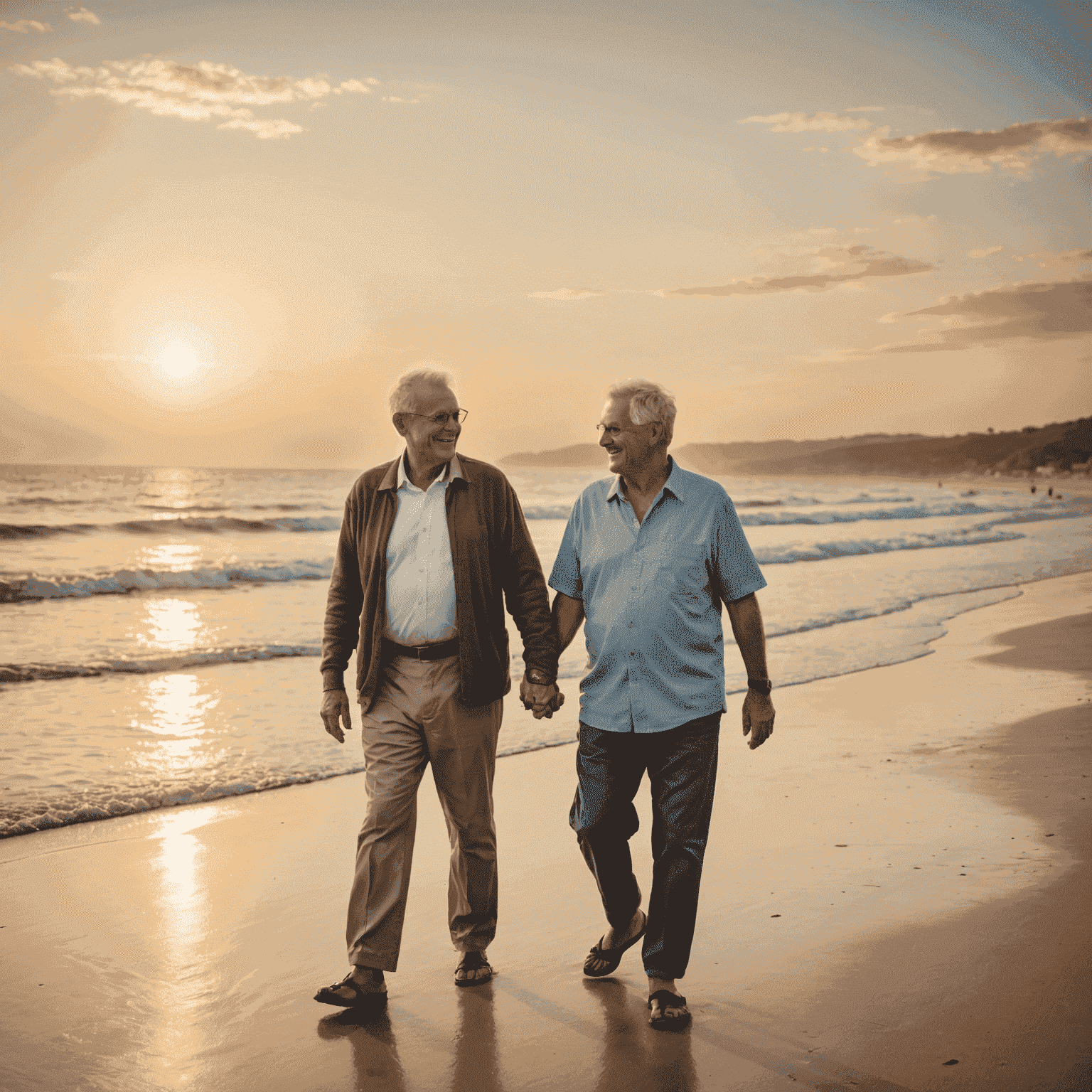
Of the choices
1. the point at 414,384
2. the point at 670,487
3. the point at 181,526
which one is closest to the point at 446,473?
the point at 414,384

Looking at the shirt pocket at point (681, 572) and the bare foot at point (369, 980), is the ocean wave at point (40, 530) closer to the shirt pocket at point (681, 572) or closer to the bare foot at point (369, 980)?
the bare foot at point (369, 980)

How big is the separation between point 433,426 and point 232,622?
10.2 metres

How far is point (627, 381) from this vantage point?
320 cm

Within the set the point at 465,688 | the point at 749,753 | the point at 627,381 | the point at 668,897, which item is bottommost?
the point at 749,753

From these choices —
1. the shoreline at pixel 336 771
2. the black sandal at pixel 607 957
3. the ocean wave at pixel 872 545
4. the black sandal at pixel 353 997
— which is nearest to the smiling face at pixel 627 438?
the black sandal at pixel 607 957

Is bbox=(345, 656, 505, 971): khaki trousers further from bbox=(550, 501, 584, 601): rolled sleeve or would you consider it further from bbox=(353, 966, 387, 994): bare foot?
bbox=(550, 501, 584, 601): rolled sleeve

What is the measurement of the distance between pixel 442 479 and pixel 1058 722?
519 cm

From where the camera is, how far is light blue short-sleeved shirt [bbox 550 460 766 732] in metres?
3.07

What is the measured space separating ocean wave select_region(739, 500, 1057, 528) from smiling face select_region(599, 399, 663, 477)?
30.2m

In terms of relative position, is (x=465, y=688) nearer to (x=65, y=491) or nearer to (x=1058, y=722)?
(x=1058, y=722)

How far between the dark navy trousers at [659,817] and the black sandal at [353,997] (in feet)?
2.49

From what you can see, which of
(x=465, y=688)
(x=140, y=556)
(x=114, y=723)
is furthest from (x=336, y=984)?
(x=140, y=556)

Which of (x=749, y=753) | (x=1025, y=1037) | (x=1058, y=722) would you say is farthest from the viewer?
(x=1058, y=722)

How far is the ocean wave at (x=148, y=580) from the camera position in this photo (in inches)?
649
